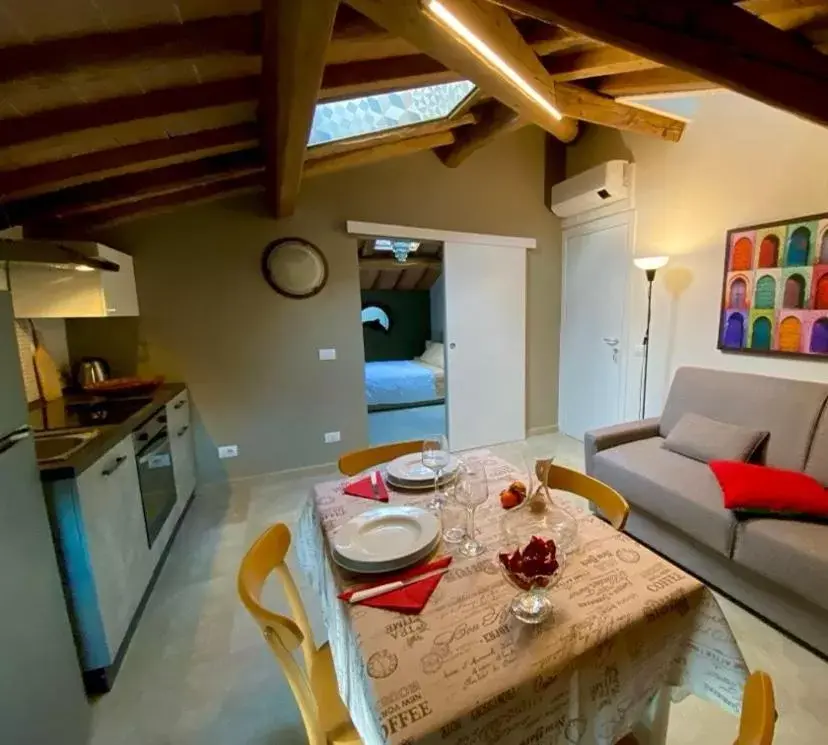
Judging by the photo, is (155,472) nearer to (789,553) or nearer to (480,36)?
(480,36)

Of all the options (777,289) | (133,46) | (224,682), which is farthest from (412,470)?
(777,289)

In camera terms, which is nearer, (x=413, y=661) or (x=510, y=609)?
(x=413, y=661)

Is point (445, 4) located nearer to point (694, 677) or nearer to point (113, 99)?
point (113, 99)

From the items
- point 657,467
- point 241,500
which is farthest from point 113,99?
point 657,467

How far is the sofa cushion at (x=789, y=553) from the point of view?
4.84 ft

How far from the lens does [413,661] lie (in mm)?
767

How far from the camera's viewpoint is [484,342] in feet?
12.9

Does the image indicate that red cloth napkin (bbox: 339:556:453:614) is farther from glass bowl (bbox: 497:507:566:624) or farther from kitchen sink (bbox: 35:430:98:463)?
kitchen sink (bbox: 35:430:98:463)

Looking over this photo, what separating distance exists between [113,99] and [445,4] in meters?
1.25

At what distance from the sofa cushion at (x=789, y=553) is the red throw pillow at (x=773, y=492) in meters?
0.06

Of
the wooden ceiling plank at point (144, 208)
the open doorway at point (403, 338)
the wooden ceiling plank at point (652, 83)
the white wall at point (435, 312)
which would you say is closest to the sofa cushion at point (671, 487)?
the open doorway at point (403, 338)

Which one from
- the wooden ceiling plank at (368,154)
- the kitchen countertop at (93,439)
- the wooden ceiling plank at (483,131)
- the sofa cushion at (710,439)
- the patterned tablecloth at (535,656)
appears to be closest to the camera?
the patterned tablecloth at (535,656)

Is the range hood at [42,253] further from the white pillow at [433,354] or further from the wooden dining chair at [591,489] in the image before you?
the white pillow at [433,354]

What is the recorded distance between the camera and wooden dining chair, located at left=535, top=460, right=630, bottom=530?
126 cm
